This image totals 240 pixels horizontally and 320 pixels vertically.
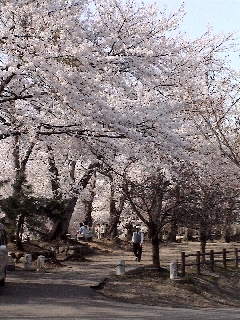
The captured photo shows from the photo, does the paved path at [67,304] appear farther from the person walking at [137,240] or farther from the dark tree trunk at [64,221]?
the dark tree trunk at [64,221]

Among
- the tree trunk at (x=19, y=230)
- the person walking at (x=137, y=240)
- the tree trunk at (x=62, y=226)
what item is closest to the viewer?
the person walking at (x=137, y=240)

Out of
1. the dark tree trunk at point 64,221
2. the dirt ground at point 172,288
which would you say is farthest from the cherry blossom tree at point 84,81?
the dark tree trunk at point 64,221

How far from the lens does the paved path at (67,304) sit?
392 inches

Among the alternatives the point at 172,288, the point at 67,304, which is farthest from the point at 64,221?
the point at 67,304

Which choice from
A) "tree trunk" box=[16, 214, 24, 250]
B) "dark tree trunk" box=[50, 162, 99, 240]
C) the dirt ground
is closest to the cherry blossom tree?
the dirt ground

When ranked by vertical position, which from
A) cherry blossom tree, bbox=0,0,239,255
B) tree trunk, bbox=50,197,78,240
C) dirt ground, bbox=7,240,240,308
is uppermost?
cherry blossom tree, bbox=0,0,239,255

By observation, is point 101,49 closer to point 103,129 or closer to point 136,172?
point 103,129

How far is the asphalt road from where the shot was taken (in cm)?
991

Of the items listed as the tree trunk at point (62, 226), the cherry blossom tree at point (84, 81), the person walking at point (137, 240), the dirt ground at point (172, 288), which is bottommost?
the dirt ground at point (172, 288)

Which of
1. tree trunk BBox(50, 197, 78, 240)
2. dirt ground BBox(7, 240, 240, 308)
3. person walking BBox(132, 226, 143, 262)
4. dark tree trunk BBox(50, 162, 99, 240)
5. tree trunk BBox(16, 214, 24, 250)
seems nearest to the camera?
dirt ground BBox(7, 240, 240, 308)

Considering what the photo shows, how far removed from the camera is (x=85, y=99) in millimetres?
12086

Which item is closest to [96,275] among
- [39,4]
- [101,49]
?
[101,49]

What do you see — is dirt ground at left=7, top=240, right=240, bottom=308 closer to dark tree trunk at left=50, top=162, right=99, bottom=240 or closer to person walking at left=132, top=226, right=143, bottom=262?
person walking at left=132, top=226, right=143, bottom=262

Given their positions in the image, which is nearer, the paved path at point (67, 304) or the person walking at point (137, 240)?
the paved path at point (67, 304)
